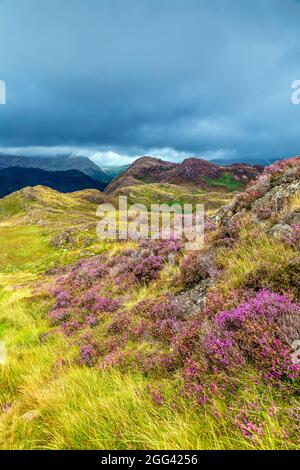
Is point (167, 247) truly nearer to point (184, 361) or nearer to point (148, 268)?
point (148, 268)

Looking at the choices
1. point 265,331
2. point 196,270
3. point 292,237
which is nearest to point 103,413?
point 265,331

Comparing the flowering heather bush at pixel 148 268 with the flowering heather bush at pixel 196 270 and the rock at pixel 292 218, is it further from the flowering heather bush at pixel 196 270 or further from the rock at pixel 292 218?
the rock at pixel 292 218

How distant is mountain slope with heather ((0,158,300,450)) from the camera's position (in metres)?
2.98

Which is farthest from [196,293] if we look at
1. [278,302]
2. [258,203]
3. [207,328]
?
[258,203]

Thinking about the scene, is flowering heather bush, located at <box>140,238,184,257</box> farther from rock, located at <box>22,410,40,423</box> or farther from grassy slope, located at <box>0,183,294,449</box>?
rock, located at <box>22,410,40,423</box>

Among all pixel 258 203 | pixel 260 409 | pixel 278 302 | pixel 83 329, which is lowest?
pixel 83 329

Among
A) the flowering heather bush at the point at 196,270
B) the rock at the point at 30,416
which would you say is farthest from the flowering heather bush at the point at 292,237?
the rock at the point at 30,416

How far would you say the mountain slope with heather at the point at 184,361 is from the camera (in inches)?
117

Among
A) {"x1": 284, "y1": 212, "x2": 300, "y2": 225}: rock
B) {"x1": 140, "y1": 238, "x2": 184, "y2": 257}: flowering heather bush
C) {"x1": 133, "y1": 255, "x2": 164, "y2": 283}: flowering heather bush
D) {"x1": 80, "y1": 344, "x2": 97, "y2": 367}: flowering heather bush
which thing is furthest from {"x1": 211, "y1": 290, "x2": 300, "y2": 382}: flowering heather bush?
{"x1": 140, "y1": 238, "x2": 184, "y2": 257}: flowering heather bush

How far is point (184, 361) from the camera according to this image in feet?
14.0
